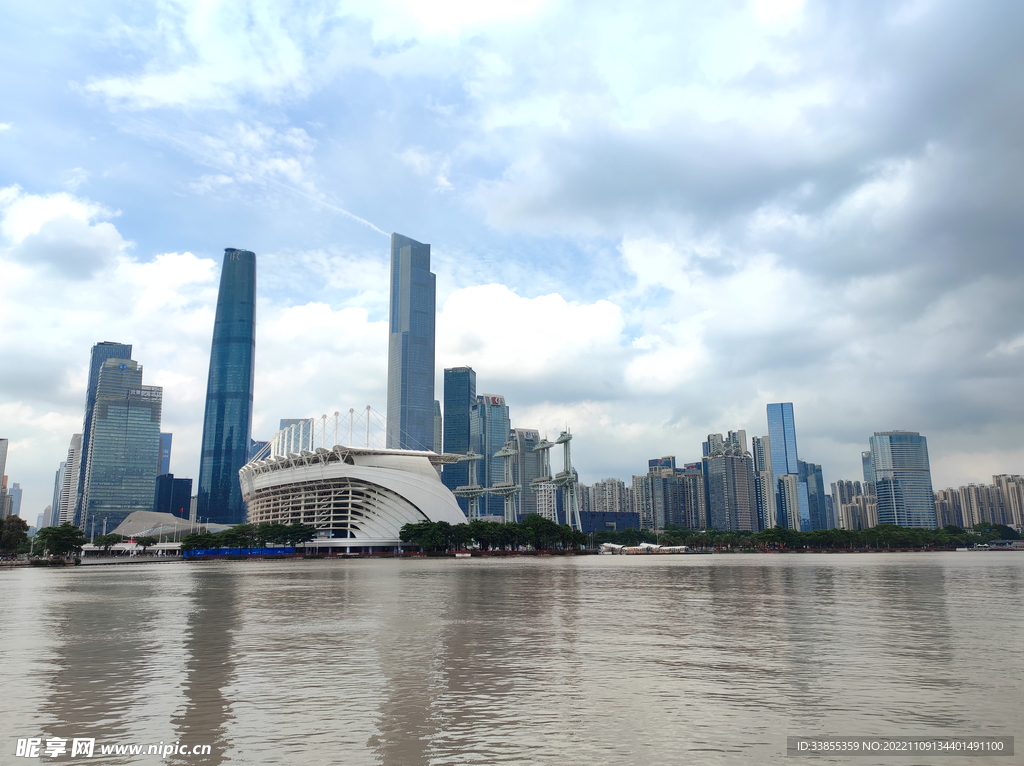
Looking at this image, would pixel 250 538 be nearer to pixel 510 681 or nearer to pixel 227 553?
pixel 227 553

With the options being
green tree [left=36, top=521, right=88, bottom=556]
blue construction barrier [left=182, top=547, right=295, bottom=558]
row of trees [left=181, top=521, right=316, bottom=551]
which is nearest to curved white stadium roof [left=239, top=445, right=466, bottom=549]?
row of trees [left=181, top=521, right=316, bottom=551]

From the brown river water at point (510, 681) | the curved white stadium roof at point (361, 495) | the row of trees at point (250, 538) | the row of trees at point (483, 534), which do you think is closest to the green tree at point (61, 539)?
the row of trees at point (250, 538)

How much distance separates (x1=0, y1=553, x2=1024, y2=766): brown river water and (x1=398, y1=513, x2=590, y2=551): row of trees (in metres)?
118

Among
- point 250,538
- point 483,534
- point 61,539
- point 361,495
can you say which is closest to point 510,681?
point 61,539

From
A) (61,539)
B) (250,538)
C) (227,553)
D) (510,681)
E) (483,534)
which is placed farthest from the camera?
(250,538)

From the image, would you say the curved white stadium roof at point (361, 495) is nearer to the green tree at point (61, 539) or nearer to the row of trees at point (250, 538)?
the row of trees at point (250, 538)

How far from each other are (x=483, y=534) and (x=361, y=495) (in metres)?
37.4

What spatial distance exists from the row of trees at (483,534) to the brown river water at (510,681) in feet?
387

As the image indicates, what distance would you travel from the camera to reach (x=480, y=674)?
18.2 metres

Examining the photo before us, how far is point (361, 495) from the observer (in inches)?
6801

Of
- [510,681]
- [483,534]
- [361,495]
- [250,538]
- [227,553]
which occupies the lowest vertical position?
[227,553]

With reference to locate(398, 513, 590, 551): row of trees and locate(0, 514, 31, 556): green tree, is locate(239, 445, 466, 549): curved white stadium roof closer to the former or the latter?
locate(398, 513, 590, 551): row of trees

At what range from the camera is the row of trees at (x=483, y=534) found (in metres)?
151

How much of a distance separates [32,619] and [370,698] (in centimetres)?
2488
